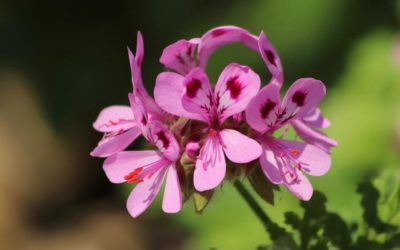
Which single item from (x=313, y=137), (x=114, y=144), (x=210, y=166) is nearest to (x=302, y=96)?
(x=313, y=137)

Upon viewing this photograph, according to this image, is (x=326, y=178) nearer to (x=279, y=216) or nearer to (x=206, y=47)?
(x=279, y=216)

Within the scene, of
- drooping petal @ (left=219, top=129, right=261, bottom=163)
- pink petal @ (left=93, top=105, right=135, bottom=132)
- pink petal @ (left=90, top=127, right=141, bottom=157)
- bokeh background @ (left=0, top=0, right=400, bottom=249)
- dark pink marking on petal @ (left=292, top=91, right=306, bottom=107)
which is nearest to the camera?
drooping petal @ (left=219, top=129, right=261, bottom=163)

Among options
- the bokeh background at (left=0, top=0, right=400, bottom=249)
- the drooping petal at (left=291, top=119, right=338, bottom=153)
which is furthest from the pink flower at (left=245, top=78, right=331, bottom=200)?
the bokeh background at (left=0, top=0, right=400, bottom=249)

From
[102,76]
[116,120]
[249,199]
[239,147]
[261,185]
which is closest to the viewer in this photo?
[239,147]

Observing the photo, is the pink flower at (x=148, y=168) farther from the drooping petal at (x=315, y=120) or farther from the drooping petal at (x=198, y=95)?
the drooping petal at (x=315, y=120)

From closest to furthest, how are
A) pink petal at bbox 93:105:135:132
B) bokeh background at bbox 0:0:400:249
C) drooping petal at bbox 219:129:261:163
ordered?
drooping petal at bbox 219:129:261:163, pink petal at bbox 93:105:135:132, bokeh background at bbox 0:0:400:249

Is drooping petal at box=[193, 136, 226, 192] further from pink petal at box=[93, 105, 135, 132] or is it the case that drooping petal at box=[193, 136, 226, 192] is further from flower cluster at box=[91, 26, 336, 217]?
pink petal at box=[93, 105, 135, 132]

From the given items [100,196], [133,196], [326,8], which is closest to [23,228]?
[100,196]

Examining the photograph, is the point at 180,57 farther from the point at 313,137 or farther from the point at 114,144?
the point at 313,137
